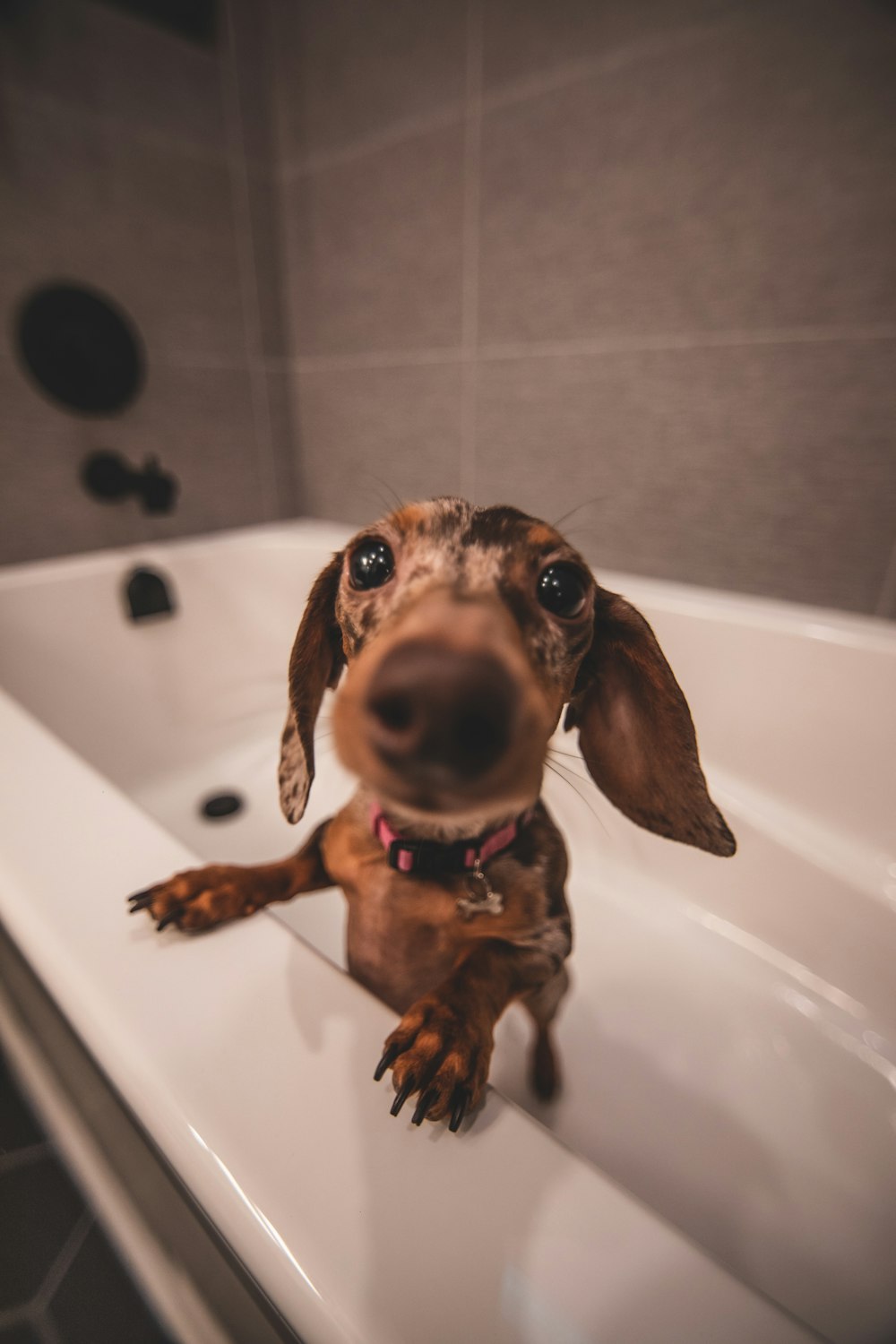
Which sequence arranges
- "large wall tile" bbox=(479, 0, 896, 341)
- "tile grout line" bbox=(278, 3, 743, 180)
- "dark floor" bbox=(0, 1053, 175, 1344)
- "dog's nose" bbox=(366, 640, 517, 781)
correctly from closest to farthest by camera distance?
1. "dog's nose" bbox=(366, 640, 517, 781)
2. "dark floor" bbox=(0, 1053, 175, 1344)
3. "large wall tile" bbox=(479, 0, 896, 341)
4. "tile grout line" bbox=(278, 3, 743, 180)

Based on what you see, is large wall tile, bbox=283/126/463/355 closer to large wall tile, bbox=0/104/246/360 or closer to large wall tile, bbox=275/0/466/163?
large wall tile, bbox=275/0/466/163

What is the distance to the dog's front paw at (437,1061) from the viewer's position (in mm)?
353

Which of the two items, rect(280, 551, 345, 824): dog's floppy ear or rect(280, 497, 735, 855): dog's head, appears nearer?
rect(280, 497, 735, 855): dog's head

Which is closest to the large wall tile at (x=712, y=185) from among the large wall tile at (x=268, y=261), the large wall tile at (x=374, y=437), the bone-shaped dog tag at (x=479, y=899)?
the large wall tile at (x=374, y=437)

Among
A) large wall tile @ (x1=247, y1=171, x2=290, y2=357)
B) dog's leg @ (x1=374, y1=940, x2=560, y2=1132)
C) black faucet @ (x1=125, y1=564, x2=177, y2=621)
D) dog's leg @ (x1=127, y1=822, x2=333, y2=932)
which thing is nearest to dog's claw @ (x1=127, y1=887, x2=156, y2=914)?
dog's leg @ (x1=127, y1=822, x2=333, y2=932)

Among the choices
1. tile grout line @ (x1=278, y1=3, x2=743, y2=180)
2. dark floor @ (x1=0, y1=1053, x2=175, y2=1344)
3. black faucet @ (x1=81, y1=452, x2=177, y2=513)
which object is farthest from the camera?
black faucet @ (x1=81, y1=452, x2=177, y2=513)

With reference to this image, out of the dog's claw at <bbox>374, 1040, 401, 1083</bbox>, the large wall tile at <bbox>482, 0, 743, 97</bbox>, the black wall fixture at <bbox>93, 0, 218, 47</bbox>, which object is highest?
the black wall fixture at <bbox>93, 0, 218, 47</bbox>

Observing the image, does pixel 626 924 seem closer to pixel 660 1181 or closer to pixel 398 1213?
pixel 660 1181

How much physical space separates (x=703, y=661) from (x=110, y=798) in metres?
0.94

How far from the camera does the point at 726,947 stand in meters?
1.08

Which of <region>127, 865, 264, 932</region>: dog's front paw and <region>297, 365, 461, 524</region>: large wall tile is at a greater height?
<region>297, 365, 461, 524</region>: large wall tile

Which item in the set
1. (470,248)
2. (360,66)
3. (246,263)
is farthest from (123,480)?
(360,66)

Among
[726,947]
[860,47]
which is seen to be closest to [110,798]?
[726,947]

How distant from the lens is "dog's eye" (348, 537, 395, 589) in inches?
18.9
